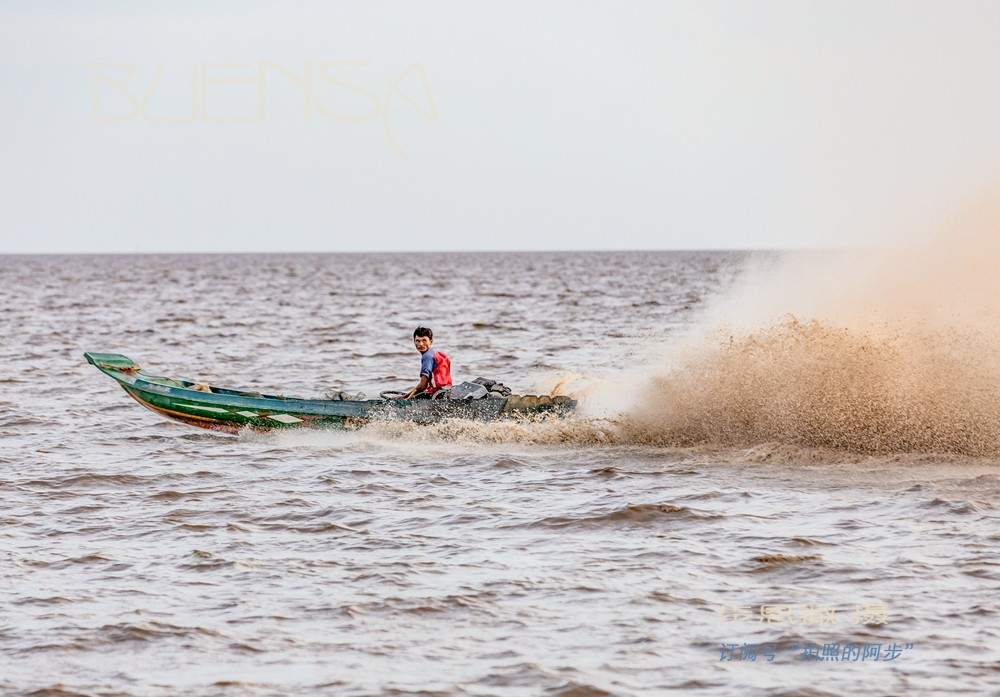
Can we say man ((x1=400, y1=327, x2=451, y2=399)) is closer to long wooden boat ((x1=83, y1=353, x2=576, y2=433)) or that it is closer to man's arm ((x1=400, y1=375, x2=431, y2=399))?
man's arm ((x1=400, y1=375, x2=431, y2=399))

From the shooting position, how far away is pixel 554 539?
10.6 m

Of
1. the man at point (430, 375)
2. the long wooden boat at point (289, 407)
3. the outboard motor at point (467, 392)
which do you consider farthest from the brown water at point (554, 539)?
the man at point (430, 375)

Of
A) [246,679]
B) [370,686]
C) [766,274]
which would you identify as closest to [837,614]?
[370,686]

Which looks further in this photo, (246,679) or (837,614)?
(837,614)

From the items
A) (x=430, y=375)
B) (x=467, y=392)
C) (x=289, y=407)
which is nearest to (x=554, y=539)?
(x=467, y=392)

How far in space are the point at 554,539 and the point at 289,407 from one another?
683 centimetres

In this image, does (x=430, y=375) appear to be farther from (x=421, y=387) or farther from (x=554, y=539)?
(x=554, y=539)

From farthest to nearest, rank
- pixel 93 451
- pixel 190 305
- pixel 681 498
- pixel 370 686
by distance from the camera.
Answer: pixel 190 305, pixel 93 451, pixel 681 498, pixel 370 686

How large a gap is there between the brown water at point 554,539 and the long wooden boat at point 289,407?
0.74 ft

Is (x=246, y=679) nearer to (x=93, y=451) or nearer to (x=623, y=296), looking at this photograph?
(x=93, y=451)

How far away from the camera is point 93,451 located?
16094 millimetres

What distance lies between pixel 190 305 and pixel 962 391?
47.5 m

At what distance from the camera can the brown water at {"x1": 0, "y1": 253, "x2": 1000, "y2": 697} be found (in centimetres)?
758

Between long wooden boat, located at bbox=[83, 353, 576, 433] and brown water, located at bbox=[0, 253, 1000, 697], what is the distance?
0.22 meters
